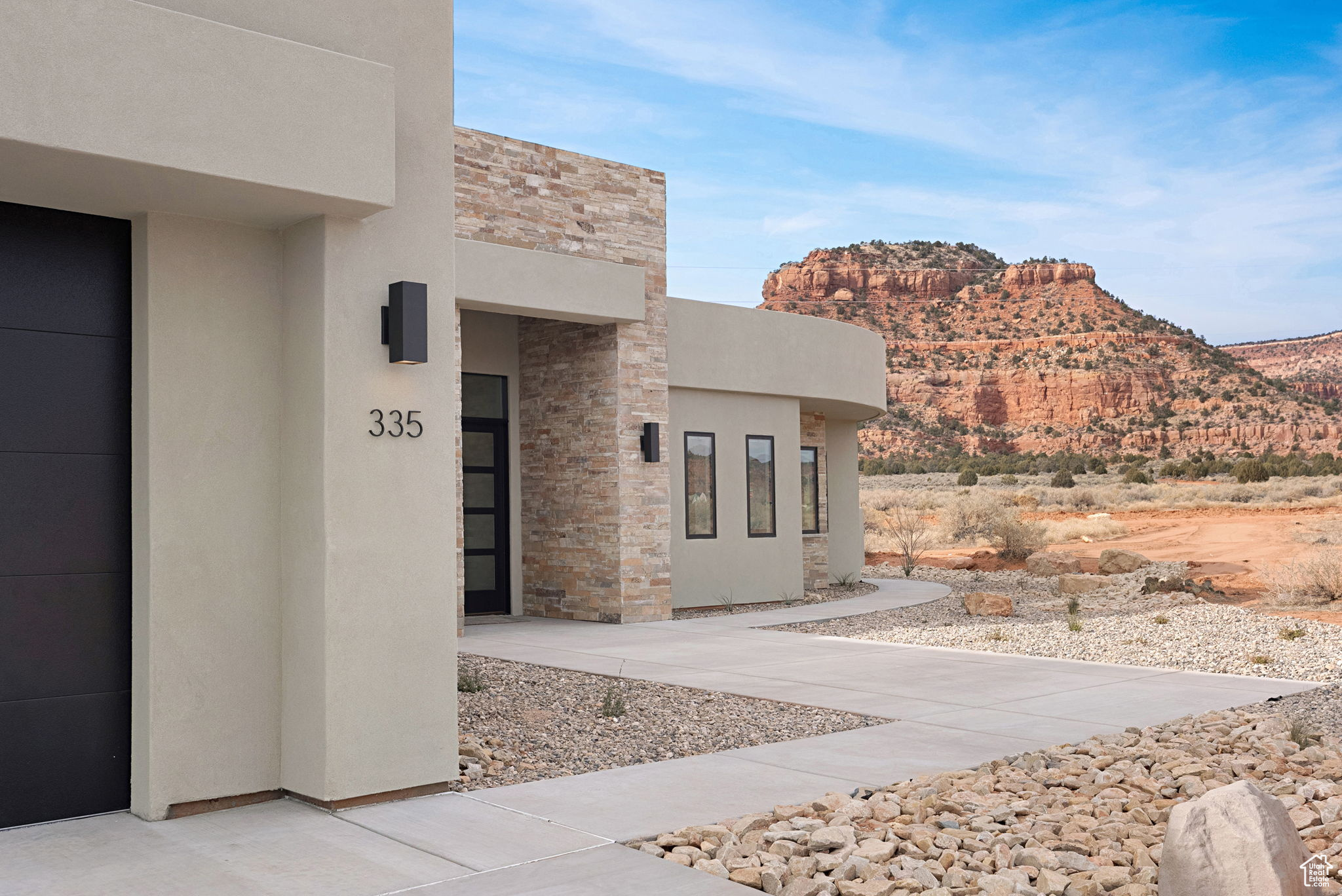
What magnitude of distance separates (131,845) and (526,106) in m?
48.7

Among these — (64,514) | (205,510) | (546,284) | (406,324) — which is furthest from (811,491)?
(64,514)

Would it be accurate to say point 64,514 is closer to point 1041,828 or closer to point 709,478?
point 1041,828

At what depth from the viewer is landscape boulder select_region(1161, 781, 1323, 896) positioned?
10.6 ft

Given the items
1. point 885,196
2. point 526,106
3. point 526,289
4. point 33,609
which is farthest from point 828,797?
point 885,196

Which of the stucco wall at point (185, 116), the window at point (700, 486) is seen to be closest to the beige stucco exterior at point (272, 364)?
the stucco wall at point (185, 116)

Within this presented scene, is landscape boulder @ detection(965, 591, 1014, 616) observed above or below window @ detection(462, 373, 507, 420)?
below

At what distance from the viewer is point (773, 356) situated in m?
15.1

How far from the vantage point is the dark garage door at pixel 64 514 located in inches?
178

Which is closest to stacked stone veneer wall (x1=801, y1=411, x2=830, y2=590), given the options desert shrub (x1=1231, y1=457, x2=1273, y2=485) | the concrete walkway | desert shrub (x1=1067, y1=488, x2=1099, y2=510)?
the concrete walkway

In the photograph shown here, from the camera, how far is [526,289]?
11328 millimetres

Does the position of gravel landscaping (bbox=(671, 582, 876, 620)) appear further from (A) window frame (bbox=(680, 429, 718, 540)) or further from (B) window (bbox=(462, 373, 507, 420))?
(B) window (bbox=(462, 373, 507, 420))

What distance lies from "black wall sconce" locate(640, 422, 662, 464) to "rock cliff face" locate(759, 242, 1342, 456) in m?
48.3

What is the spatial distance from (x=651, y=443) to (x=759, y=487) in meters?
3.11

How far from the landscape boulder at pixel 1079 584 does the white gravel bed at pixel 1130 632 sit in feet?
0.56
